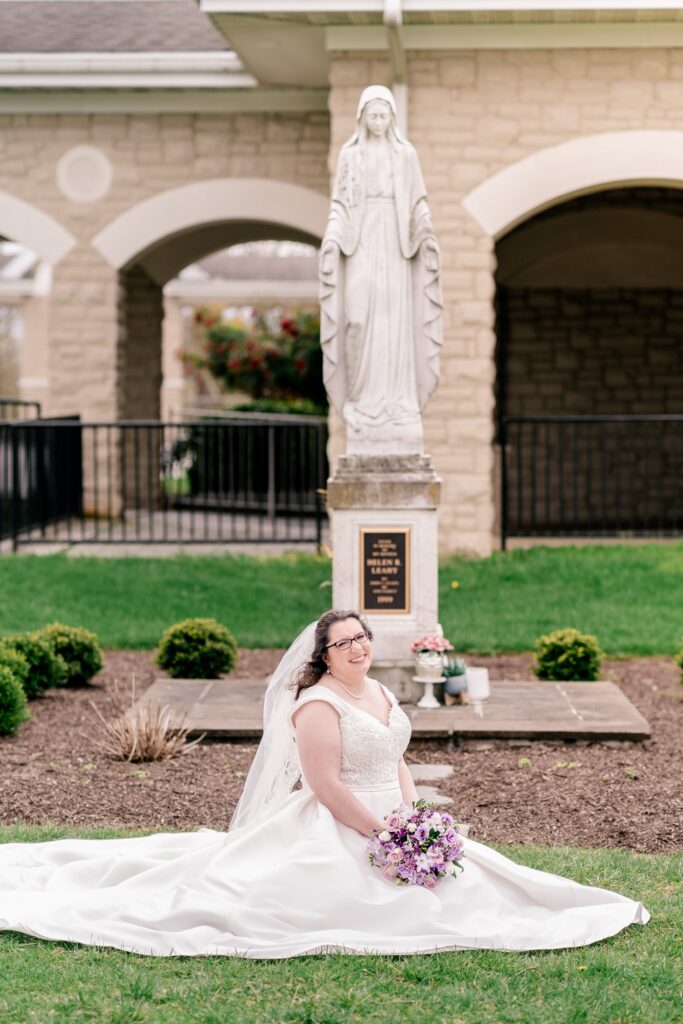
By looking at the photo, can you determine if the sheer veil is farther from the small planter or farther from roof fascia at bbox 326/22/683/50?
roof fascia at bbox 326/22/683/50

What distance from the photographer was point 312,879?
4.66m

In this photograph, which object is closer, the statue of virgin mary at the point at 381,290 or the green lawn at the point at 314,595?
the statue of virgin mary at the point at 381,290

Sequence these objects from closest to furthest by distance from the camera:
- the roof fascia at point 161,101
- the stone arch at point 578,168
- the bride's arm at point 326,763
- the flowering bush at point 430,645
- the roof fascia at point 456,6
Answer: the bride's arm at point 326,763
the flowering bush at point 430,645
the roof fascia at point 456,6
the stone arch at point 578,168
the roof fascia at point 161,101

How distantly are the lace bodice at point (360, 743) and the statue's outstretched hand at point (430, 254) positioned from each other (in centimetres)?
409

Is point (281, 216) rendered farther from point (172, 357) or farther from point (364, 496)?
point (172, 357)

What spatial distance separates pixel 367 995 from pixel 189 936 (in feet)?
2.28

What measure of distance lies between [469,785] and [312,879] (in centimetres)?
239

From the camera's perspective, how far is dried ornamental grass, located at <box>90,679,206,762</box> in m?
7.35

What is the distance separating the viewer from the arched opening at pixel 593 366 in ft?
56.2

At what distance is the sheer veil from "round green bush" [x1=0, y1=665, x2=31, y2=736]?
2.91 metres

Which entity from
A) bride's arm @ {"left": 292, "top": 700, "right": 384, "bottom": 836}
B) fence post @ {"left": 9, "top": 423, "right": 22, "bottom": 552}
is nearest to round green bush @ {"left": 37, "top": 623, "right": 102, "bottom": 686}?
fence post @ {"left": 9, "top": 423, "right": 22, "bottom": 552}

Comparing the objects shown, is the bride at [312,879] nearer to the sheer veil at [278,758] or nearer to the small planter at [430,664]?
the sheer veil at [278,758]

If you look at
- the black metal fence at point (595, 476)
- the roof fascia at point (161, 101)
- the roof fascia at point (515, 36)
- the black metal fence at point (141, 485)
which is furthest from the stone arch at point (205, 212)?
the black metal fence at point (595, 476)

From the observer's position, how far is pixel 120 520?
15906 mm
